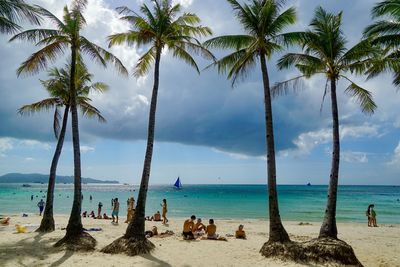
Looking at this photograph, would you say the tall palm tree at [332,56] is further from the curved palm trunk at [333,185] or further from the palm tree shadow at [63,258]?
the palm tree shadow at [63,258]

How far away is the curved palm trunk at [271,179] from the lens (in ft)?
44.1

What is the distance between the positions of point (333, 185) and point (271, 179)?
233 centimetres

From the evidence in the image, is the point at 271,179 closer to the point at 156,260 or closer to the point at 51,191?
the point at 156,260

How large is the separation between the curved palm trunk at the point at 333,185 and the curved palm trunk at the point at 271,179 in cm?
150

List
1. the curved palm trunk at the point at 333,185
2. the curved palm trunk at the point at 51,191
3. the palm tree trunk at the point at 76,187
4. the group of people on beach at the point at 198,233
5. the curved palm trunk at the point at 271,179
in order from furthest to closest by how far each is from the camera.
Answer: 1. the curved palm trunk at the point at 51,191
2. the group of people on beach at the point at 198,233
3. the palm tree trunk at the point at 76,187
4. the curved palm trunk at the point at 271,179
5. the curved palm trunk at the point at 333,185

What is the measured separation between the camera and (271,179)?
46.0 ft

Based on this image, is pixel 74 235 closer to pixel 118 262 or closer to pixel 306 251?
pixel 118 262

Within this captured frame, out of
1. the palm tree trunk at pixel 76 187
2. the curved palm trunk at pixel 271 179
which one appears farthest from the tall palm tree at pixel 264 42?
the palm tree trunk at pixel 76 187

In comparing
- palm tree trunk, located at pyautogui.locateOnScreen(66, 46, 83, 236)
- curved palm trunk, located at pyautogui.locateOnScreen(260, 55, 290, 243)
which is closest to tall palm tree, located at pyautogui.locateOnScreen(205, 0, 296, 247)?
curved palm trunk, located at pyautogui.locateOnScreen(260, 55, 290, 243)

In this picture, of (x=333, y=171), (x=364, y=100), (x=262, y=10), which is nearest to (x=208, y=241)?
(x=333, y=171)

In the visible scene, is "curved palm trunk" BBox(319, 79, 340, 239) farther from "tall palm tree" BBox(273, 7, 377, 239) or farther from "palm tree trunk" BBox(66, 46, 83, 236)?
"palm tree trunk" BBox(66, 46, 83, 236)

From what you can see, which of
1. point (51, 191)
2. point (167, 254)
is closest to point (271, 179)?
point (167, 254)

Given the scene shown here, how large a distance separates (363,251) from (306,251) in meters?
4.92

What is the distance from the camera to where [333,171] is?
44.7 feet
